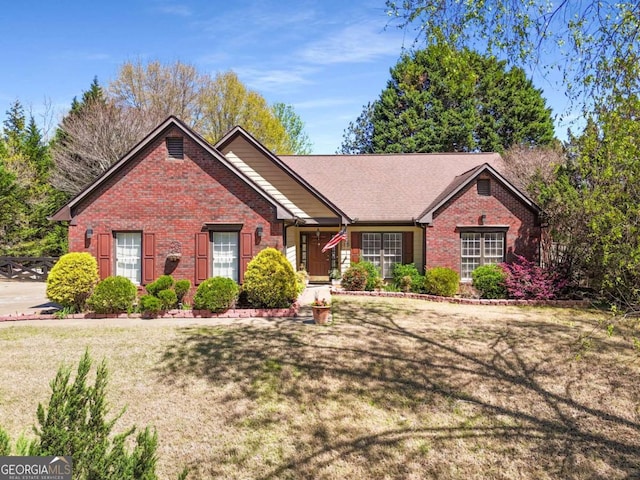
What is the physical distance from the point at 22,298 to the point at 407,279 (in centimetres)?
1602

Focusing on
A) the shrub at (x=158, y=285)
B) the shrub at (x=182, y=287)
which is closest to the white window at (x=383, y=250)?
the shrub at (x=182, y=287)

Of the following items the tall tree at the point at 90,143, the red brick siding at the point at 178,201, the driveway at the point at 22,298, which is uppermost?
the tall tree at the point at 90,143

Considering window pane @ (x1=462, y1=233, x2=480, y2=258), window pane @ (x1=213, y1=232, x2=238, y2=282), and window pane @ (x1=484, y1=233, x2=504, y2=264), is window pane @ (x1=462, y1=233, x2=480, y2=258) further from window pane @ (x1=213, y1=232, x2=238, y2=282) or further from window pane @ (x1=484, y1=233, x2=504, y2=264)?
window pane @ (x1=213, y1=232, x2=238, y2=282)

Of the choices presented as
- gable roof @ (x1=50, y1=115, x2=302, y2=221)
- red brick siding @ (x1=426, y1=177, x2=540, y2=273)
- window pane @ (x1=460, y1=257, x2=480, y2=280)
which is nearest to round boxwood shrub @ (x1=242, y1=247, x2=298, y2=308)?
gable roof @ (x1=50, y1=115, x2=302, y2=221)

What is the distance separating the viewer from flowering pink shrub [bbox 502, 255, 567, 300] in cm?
Result: 1514

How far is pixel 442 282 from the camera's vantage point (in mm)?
16438

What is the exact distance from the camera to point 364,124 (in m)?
44.5

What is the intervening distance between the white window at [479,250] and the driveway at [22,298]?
16.1m

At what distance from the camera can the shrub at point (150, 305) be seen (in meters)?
12.3

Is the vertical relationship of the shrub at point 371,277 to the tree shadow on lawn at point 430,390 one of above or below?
above

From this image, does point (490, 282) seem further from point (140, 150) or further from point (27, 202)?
point (27, 202)

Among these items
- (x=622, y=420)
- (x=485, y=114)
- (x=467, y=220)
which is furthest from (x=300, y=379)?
(x=485, y=114)

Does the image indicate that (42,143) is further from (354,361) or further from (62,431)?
(62,431)

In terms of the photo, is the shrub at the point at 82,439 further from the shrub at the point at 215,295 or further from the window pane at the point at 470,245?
the window pane at the point at 470,245
